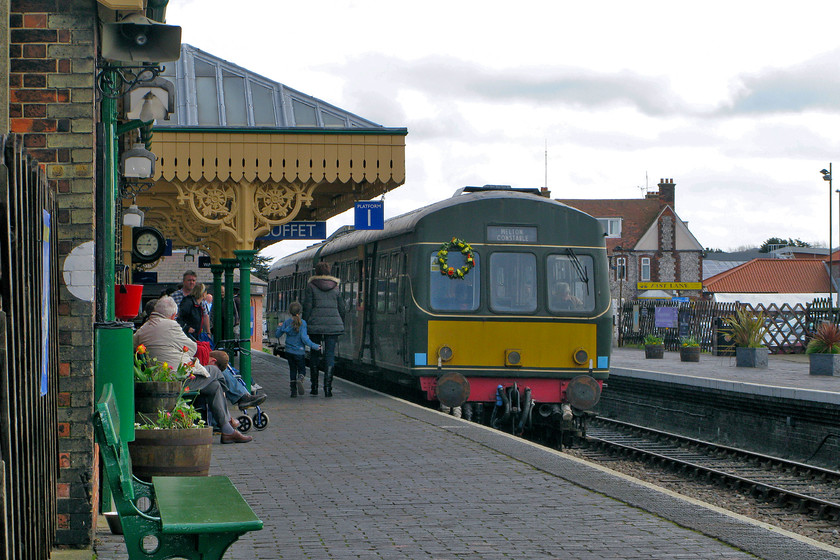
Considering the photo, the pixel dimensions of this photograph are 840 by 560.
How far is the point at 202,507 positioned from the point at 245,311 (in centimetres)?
1099

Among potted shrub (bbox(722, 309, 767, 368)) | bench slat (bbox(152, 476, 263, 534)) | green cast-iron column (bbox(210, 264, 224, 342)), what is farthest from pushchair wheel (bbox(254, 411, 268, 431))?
potted shrub (bbox(722, 309, 767, 368))

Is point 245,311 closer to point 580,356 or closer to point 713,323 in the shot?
point 580,356

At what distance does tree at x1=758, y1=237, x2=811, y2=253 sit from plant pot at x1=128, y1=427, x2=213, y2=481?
5180 inches

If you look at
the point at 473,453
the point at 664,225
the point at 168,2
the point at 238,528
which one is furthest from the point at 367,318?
the point at 664,225

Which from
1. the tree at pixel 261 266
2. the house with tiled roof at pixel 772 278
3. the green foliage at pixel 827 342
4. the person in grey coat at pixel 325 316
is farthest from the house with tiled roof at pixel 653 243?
the person in grey coat at pixel 325 316

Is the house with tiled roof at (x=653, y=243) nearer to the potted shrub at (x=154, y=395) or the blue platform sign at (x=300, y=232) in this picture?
the blue platform sign at (x=300, y=232)

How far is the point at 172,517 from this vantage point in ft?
15.9

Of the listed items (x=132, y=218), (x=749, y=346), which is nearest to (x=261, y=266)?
(x=749, y=346)

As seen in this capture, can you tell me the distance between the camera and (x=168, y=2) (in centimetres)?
945

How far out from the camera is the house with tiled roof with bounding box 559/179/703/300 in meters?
70.4

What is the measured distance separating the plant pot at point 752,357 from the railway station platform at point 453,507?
14.8m

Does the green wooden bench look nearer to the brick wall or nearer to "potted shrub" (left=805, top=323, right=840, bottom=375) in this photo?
the brick wall

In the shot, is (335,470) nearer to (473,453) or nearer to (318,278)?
(473,453)

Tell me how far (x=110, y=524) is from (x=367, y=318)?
1113 cm
